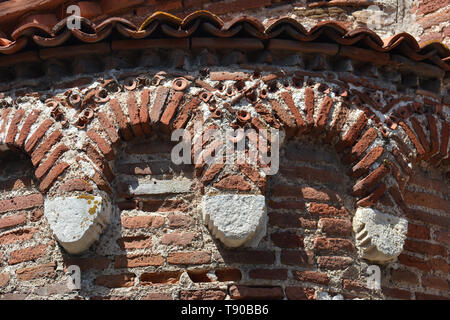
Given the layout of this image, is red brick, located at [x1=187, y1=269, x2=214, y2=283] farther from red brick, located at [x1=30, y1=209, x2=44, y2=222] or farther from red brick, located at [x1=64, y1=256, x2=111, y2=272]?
red brick, located at [x1=30, y1=209, x2=44, y2=222]

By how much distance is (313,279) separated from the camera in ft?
14.3

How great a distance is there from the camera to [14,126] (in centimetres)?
466

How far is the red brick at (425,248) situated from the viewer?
472 centimetres

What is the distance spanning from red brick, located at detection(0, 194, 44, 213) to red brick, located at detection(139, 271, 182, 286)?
793 millimetres

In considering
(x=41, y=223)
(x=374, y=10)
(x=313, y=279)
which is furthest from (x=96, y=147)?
(x=374, y=10)

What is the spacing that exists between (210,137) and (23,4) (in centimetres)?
202

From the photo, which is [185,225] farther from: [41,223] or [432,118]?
[432,118]

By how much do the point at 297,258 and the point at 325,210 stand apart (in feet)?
1.18

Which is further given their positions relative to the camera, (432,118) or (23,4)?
(23,4)

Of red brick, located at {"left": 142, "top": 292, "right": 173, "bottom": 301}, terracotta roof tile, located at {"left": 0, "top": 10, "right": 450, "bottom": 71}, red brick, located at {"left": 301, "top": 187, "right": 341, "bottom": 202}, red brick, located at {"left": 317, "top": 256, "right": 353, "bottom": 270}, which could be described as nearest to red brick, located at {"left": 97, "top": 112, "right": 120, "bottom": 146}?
terracotta roof tile, located at {"left": 0, "top": 10, "right": 450, "bottom": 71}

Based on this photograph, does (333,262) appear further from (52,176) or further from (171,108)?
(52,176)

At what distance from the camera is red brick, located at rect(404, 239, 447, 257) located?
15.5 ft

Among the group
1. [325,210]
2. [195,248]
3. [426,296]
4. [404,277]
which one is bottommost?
[426,296]

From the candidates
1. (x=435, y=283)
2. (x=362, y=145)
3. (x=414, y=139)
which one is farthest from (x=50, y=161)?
(x=435, y=283)
